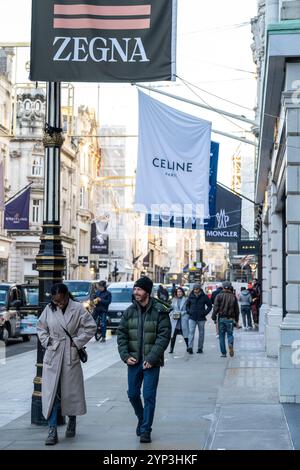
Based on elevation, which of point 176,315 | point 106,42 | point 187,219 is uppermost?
point 106,42

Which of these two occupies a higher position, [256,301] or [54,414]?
[256,301]

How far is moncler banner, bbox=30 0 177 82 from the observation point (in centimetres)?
950

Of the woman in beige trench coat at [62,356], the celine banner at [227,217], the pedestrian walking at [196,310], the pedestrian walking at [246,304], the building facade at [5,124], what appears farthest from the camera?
the building facade at [5,124]

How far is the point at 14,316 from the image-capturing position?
77.1 feet

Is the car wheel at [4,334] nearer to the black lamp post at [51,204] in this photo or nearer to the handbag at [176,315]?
the handbag at [176,315]

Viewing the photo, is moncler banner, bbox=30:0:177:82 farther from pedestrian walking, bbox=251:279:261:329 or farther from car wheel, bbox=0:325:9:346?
pedestrian walking, bbox=251:279:261:329

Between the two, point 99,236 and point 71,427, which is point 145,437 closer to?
point 71,427

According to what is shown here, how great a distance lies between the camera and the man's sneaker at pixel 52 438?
852 cm

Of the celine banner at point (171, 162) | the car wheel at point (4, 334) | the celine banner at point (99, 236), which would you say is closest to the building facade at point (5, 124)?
the celine banner at point (99, 236)

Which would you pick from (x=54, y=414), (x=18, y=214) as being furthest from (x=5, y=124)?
(x=54, y=414)

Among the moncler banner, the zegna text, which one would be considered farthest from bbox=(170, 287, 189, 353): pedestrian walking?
the zegna text

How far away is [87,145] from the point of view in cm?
7719

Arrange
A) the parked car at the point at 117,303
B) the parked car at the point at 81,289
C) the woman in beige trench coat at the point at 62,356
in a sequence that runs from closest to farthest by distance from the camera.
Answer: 1. the woman in beige trench coat at the point at 62,356
2. the parked car at the point at 117,303
3. the parked car at the point at 81,289

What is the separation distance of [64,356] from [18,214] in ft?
89.7
